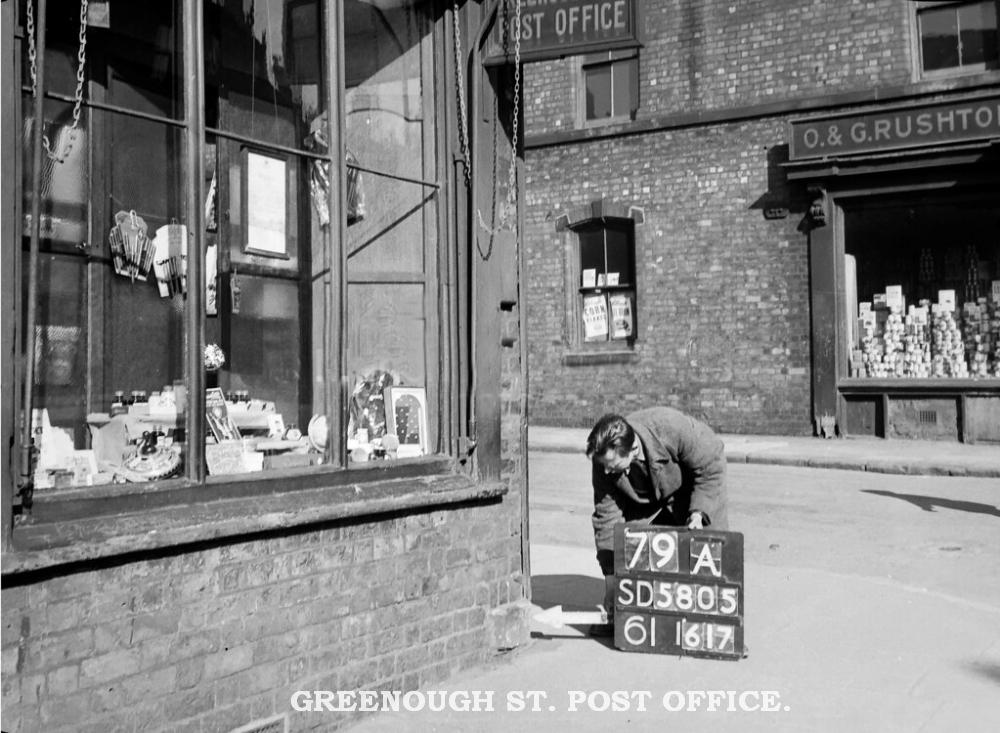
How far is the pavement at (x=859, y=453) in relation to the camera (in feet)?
46.9

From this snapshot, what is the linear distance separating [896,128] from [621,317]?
549 centimetres

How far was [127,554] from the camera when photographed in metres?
4.10

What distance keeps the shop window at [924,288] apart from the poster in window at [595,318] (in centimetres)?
423

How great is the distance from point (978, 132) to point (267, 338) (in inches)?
533

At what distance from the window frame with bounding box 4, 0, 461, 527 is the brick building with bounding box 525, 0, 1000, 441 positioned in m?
11.1

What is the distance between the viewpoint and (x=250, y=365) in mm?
6008

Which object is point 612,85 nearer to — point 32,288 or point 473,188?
point 473,188

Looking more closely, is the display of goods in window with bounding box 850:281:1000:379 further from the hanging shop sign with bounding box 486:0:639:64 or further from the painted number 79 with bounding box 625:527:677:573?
the hanging shop sign with bounding box 486:0:639:64

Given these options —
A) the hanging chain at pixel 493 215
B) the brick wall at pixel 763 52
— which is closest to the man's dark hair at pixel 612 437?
the hanging chain at pixel 493 215

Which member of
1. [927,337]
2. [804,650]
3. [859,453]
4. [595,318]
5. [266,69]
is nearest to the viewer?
[804,650]

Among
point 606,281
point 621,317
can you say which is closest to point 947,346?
point 621,317

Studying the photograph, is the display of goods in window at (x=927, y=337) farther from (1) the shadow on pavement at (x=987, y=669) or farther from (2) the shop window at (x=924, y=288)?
(1) the shadow on pavement at (x=987, y=669)

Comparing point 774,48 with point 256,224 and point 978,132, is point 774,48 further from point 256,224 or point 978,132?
point 256,224

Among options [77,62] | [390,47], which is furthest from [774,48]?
[77,62]
